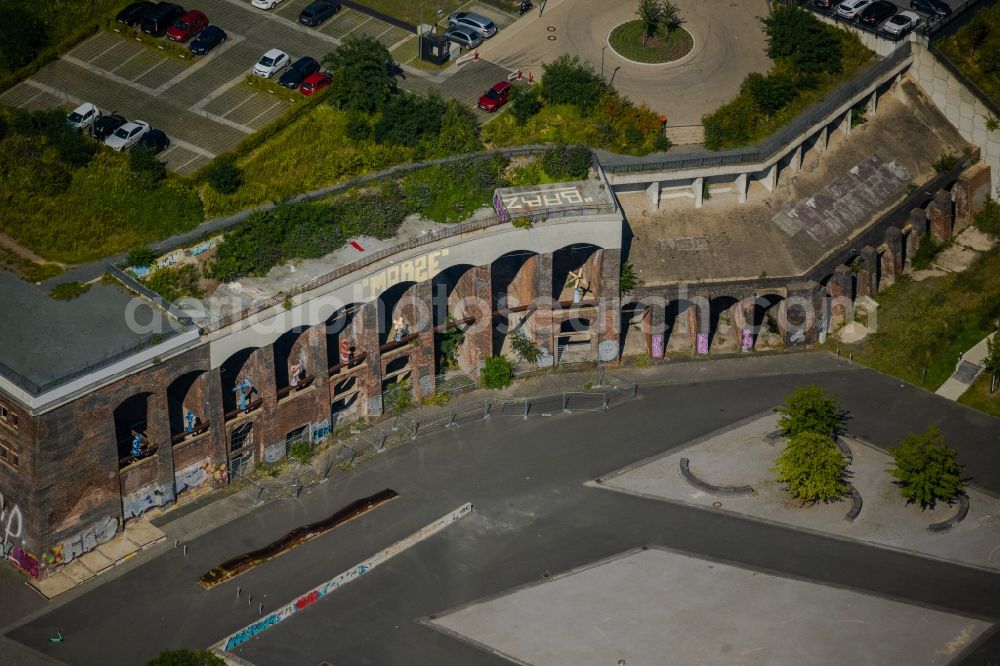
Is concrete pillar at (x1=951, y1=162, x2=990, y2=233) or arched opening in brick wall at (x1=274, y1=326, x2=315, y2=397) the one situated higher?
concrete pillar at (x1=951, y1=162, x2=990, y2=233)

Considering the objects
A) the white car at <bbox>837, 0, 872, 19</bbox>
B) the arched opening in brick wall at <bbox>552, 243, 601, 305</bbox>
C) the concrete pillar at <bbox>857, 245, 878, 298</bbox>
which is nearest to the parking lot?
the arched opening in brick wall at <bbox>552, 243, 601, 305</bbox>

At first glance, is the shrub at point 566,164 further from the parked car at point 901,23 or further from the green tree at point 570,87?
the parked car at point 901,23

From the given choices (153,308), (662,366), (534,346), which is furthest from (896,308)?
(153,308)

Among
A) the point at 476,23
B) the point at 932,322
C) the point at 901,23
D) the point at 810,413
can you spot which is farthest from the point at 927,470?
the point at 476,23

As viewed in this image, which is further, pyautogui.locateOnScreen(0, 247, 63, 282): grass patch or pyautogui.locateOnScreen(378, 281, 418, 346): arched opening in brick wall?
pyautogui.locateOnScreen(378, 281, 418, 346): arched opening in brick wall

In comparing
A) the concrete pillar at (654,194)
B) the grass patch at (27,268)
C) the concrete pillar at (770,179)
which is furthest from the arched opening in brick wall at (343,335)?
the concrete pillar at (770,179)

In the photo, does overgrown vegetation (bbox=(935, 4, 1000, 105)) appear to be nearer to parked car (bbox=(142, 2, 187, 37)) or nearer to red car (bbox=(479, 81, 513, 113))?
red car (bbox=(479, 81, 513, 113))

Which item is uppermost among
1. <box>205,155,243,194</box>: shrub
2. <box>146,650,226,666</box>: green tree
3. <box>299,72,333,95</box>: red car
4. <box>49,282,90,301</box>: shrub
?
<box>299,72,333,95</box>: red car

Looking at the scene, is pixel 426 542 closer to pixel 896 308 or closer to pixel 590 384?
pixel 590 384
